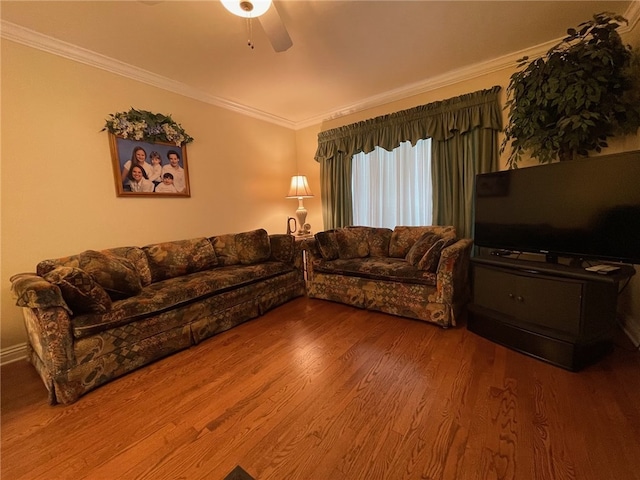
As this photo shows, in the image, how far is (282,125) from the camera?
4246mm

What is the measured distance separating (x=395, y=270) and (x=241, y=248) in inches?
68.3

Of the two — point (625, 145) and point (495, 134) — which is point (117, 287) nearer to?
point (495, 134)

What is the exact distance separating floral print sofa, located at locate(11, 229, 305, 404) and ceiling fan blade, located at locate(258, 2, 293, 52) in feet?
6.30

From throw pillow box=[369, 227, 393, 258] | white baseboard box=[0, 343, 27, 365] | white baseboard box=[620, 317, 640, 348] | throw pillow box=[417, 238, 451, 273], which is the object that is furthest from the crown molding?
white baseboard box=[620, 317, 640, 348]

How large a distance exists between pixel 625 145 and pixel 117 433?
13.0ft

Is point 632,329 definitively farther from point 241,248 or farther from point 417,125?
point 241,248

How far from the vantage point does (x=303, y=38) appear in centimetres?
225

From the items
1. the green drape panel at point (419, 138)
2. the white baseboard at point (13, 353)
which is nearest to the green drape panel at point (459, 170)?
the green drape panel at point (419, 138)

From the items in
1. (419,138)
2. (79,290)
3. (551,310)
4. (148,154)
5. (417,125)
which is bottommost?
(551,310)

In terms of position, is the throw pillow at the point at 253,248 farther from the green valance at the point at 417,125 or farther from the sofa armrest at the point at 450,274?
the sofa armrest at the point at 450,274

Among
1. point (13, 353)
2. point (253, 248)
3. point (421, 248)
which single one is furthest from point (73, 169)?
point (421, 248)

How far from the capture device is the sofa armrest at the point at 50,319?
1.50 m

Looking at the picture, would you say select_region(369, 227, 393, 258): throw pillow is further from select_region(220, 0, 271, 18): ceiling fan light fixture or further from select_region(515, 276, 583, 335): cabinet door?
select_region(220, 0, 271, 18): ceiling fan light fixture

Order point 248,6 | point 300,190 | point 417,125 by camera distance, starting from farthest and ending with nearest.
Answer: point 300,190 → point 417,125 → point 248,6
